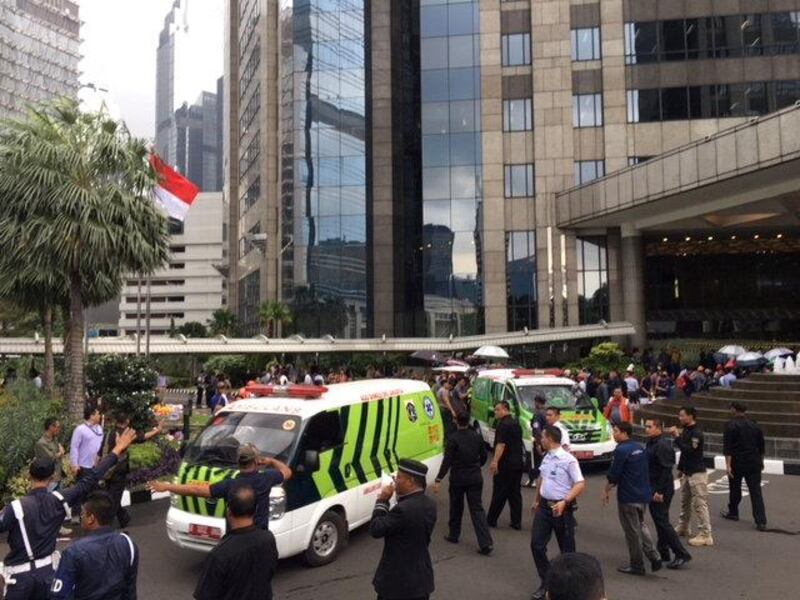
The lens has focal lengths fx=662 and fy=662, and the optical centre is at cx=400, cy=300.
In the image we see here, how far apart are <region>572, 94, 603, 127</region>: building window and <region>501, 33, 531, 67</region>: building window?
4.00 m

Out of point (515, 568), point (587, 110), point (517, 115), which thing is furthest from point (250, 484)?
point (587, 110)

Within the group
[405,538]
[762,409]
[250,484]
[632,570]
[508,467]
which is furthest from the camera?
[762,409]

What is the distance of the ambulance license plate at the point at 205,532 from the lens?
7133 millimetres

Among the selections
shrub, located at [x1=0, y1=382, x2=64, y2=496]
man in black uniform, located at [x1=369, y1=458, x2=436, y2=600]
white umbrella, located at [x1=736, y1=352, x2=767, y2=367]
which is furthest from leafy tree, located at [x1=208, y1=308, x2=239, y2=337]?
man in black uniform, located at [x1=369, y1=458, x2=436, y2=600]

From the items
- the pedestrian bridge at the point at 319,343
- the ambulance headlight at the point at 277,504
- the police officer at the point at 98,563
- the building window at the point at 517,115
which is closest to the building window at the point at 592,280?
the pedestrian bridge at the point at 319,343

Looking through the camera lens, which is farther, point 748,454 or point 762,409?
point 762,409

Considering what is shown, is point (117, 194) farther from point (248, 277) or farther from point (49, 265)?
point (248, 277)

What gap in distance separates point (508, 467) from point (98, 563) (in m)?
6.06

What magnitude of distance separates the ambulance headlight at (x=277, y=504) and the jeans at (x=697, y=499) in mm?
5114

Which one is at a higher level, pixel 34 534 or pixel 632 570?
pixel 34 534

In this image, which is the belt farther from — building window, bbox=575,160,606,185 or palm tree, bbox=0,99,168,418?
building window, bbox=575,160,606,185

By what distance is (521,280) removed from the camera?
39.8 meters

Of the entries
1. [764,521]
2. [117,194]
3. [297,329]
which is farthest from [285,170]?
[764,521]

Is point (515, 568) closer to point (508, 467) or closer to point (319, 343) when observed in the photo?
point (508, 467)
